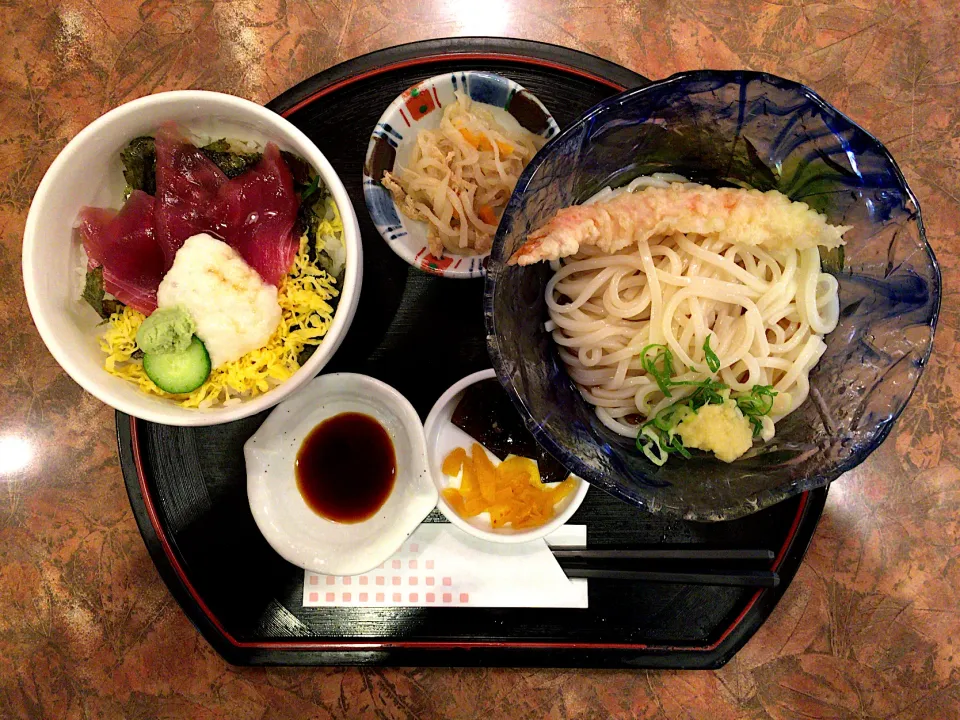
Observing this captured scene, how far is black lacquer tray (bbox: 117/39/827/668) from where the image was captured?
176 centimetres

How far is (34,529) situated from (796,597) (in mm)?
2363

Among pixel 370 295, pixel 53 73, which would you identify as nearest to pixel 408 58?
pixel 370 295

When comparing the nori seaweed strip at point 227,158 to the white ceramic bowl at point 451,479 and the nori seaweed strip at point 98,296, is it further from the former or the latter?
the white ceramic bowl at point 451,479

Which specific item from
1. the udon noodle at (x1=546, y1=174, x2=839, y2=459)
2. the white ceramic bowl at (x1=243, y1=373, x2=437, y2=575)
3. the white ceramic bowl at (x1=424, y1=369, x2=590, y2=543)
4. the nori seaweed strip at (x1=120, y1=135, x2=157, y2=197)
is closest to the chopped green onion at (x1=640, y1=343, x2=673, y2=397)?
the udon noodle at (x1=546, y1=174, x2=839, y2=459)

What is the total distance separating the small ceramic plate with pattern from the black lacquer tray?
15 centimetres

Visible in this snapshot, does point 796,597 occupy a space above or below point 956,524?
below

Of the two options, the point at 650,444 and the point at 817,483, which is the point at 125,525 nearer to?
the point at 650,444

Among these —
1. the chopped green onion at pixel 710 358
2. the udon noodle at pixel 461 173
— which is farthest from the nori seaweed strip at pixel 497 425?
the chopped green onion at pixel 710 358

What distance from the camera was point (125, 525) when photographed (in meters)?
1.92

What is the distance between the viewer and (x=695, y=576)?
1710 mm

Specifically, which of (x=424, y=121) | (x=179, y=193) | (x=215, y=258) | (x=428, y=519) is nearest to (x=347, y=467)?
(x=428, y=519)

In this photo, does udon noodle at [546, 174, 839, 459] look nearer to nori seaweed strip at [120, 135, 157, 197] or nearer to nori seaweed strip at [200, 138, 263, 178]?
nori seaweed strip at [200, 138, 263, 178]

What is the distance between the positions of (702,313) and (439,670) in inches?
52.3

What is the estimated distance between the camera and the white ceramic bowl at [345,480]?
1.67 metres
